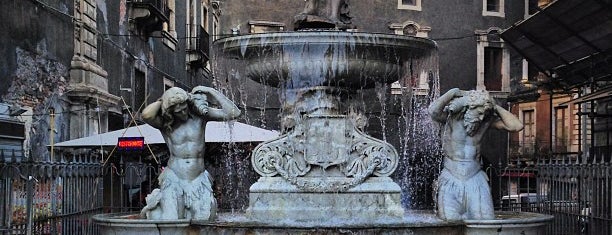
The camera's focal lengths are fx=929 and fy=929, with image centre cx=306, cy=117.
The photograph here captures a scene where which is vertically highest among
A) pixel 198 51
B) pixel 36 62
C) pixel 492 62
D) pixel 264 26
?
pixel 264 26

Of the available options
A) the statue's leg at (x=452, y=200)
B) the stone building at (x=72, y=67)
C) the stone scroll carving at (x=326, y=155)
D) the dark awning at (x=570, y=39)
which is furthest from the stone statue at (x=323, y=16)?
the dark awning at (x=570, y=39)

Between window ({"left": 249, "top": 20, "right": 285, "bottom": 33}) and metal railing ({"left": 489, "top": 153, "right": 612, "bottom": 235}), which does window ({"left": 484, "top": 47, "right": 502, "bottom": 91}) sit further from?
metal railing ({"left": 489, "top": 153, "right": 612, "bottom": 235})

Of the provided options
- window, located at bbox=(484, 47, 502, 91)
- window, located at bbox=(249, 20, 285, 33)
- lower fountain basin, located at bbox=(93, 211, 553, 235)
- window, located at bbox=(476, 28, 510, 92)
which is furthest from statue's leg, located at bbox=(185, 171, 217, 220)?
window, located at bbox=(484, 47, 502, 91)

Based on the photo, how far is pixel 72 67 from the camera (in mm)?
18531

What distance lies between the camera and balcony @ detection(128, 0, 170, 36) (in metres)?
23.8

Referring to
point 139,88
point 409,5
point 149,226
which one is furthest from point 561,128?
point 149,226

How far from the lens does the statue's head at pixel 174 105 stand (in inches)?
348

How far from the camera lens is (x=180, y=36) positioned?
3247 centimetres

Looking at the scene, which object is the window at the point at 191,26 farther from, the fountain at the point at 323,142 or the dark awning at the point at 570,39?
the fountain at the point at 323,142

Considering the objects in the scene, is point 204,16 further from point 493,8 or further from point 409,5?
point 493,8

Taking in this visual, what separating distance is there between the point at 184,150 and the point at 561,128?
31965 millimetres

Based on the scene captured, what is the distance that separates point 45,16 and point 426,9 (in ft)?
90.4

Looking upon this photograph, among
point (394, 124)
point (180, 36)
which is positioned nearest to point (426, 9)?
Answer: point (394, 124)

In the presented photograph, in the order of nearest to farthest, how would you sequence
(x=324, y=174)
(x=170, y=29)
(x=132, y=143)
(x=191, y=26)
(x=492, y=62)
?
(x=324, y=174), (x=132, y=143), (x=170, y=29), (x=191, y=26), (x=492, y=62)
